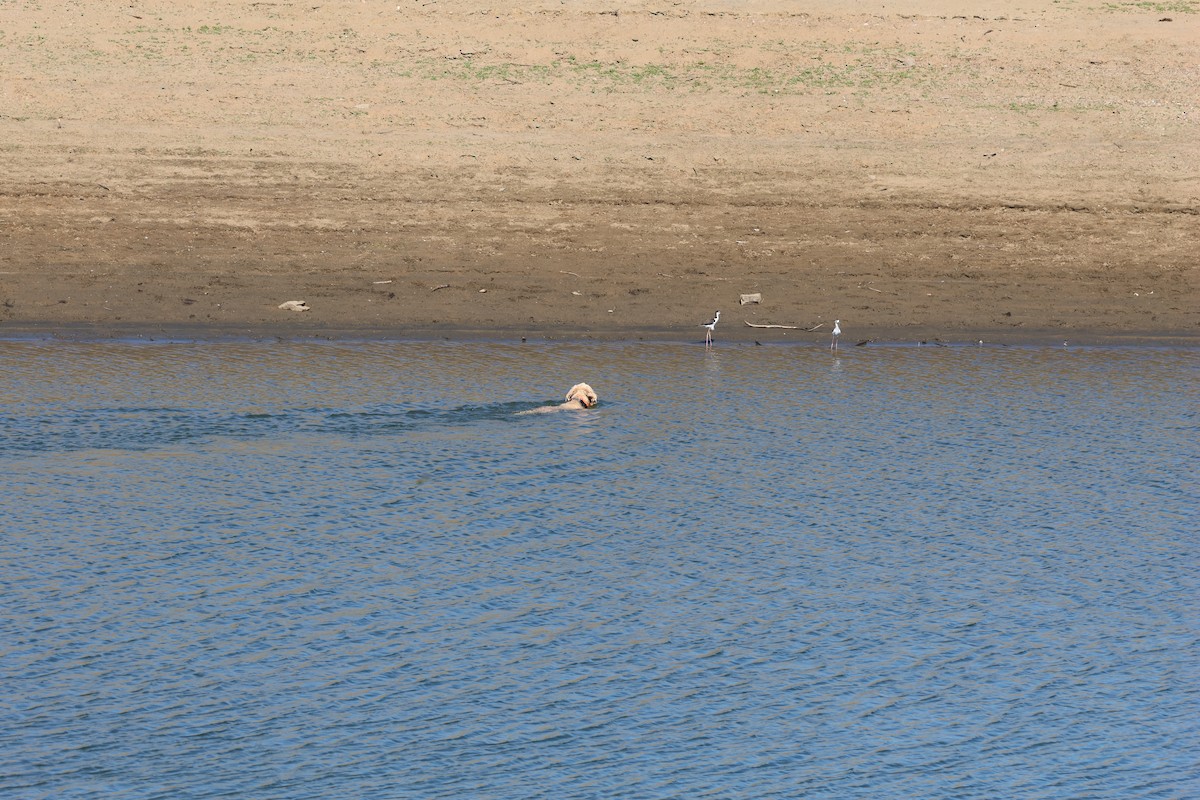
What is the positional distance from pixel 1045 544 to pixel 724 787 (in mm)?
6181

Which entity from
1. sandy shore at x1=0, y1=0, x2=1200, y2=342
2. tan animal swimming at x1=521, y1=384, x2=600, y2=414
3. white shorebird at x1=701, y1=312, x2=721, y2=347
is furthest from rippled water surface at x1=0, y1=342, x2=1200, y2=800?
sandy shore at x1=0, y1=0, x2=1200, y2=342

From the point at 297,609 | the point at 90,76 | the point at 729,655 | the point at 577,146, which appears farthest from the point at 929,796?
the point at 90,76

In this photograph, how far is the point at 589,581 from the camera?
13.4 meters

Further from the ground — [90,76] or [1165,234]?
[90,76]

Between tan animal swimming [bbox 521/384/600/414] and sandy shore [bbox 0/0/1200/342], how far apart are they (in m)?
4.74

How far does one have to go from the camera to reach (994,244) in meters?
26.5

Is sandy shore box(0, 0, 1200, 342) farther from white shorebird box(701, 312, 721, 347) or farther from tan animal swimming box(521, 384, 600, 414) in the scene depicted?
tan animal swimming box(521, 384, 600, 414)

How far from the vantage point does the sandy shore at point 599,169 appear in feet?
Answer: 80.7

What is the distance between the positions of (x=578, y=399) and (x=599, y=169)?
9.67 metres

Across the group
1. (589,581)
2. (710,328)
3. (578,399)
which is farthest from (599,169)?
(589,581)

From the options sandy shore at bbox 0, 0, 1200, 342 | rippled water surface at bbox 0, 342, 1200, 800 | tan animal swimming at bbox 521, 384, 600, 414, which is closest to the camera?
rippled water surface at bbox 0, 342, 1200, 800

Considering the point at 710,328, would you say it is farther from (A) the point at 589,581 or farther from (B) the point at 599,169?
(A) the point at 589,581

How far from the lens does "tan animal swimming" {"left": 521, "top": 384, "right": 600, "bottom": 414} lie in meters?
18.9

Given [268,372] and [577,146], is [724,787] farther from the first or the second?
[577,146]
